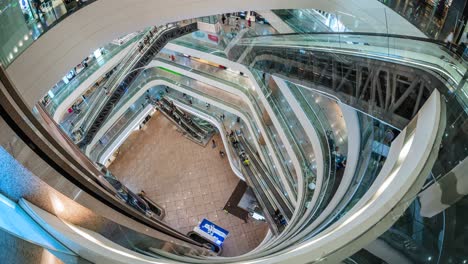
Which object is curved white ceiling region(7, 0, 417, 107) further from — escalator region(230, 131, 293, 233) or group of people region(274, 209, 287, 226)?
group of people region(274, 209, 287, 226)

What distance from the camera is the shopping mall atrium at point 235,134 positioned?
2.78 metres

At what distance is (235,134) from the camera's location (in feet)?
55.5

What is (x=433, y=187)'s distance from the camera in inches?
117

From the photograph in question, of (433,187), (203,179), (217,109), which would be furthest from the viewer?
(217,109)

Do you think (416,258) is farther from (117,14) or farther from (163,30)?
(163,30)

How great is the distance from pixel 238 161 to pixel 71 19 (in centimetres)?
1009

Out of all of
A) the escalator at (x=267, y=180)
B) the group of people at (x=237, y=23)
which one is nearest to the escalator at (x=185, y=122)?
the escalator at (x=267, y=180)

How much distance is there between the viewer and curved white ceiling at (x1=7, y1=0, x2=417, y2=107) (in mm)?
6070

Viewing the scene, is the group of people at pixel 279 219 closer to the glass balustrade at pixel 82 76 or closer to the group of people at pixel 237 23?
the group of people at pixel 237 23

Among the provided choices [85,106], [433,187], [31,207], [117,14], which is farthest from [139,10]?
[433,187]

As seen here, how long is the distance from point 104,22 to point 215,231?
9236mm

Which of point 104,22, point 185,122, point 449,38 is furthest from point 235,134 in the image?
point 449,38

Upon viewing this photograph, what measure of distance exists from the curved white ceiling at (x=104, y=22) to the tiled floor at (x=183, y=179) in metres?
8.30

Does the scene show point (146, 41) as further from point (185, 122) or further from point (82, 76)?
point (185, 122)
